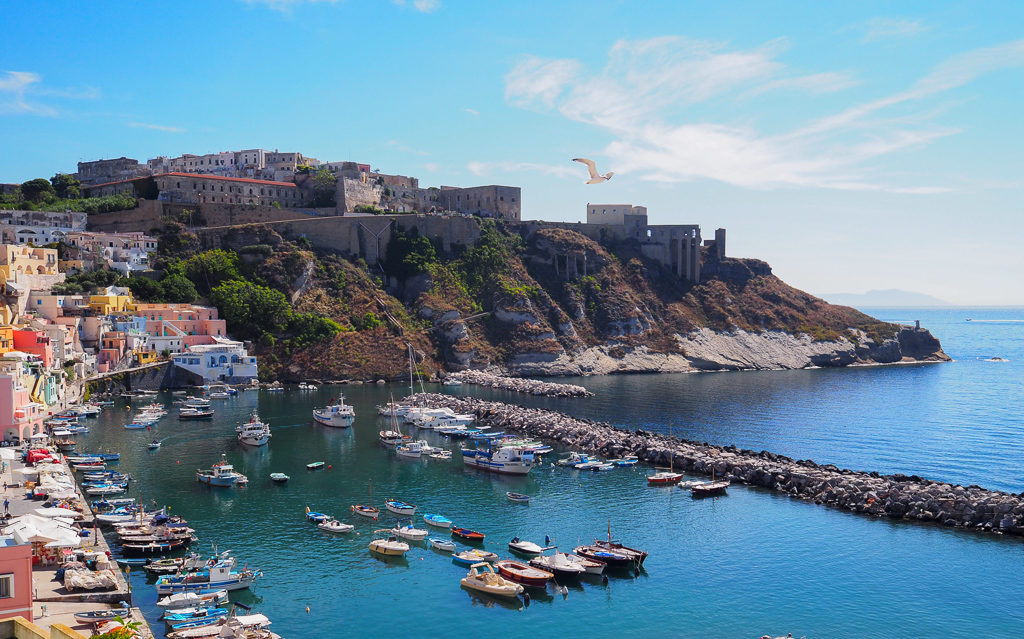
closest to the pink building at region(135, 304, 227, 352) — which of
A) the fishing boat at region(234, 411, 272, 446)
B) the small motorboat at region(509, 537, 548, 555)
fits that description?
the fishing boat at region(234, 411, 272, 446)

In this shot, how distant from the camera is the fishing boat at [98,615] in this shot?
81.9ft

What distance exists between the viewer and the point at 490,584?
3209cm

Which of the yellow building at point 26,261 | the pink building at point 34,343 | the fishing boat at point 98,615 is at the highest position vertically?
the yellow building at point 26,261

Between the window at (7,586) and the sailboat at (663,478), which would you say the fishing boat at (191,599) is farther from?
the sailboat at (663,478)

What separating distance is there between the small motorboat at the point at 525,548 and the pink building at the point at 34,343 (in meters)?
48.0

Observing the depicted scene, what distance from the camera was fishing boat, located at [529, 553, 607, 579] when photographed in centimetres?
3381

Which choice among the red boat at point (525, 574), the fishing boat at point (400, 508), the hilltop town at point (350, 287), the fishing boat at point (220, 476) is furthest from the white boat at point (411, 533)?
the hilltop town at point (350, 287)

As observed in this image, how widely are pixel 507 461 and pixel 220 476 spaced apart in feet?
56.7

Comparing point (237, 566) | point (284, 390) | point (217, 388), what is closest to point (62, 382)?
point (217, 388)

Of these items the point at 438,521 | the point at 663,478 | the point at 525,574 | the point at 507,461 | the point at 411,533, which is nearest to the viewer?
the point at 525,574

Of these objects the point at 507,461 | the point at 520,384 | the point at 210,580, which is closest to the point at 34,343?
the point at 507,461

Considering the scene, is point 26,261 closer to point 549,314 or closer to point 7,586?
point 549,314

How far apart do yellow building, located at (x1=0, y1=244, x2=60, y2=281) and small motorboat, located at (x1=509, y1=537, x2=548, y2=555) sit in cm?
6185

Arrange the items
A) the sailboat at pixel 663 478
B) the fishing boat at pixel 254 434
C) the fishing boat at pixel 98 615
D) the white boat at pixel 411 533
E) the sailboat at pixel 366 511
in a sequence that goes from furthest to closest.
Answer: the fishing boat at pixel 254 434 < the sailboat at pixel 663 478 < the sailboat at pixel 366 511 < the white boat at pixel 411 533 < the fishing boat at pixel 98 615
